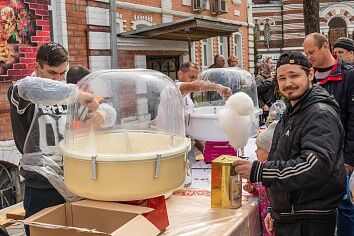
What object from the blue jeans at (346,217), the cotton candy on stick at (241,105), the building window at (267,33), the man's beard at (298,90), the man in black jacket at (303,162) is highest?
the building window at (267,33)

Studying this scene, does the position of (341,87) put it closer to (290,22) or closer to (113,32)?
(113,32)

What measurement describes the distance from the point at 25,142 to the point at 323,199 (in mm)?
1520

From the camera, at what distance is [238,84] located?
451cm

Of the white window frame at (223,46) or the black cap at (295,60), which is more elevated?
the white window frame at (223,46)

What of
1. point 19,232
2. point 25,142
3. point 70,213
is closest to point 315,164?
point 70,213

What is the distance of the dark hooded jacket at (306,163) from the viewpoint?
76.0 inches

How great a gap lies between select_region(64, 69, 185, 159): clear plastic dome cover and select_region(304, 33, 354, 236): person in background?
4.37 feet

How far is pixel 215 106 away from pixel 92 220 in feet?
6.80

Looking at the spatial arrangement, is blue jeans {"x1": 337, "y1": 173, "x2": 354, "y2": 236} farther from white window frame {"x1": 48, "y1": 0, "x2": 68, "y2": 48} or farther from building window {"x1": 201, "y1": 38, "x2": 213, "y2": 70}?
building window {"x1": 201, "y1": 38, "x2": 213, "y2": 70}

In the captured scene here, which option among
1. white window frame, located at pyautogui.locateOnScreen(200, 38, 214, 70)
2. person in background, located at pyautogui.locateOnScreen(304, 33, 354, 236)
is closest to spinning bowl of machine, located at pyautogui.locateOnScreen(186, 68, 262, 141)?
person in background, located at pyautogui.locateOnScreen(304, 33, 354, 236)

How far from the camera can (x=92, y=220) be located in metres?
1.99

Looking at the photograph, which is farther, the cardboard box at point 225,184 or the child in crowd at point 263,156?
the child in crowd at point 263,156

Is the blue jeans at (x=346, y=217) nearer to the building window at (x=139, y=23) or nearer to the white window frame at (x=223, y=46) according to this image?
the building window at (x=139, y=23)

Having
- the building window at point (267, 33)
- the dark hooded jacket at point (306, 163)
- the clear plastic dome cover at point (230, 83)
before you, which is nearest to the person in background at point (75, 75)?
the clear plastic dome cover at point (230, 83)
